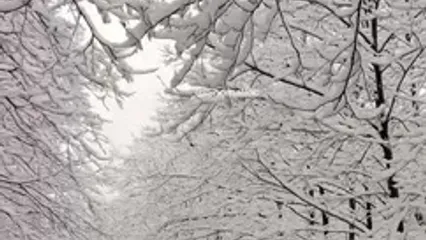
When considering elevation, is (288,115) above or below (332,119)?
above

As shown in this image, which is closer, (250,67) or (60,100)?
(250,67)

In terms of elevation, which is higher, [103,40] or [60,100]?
[60,100]

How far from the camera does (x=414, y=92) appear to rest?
5.62m

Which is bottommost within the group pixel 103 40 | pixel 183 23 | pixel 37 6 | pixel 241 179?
pixel 183 23

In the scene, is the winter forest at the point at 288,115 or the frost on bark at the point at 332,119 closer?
the winter forest at the point at 288,115

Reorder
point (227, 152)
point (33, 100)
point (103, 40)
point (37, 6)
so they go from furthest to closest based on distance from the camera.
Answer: point (227, 152)
point (33, 100)
point (37, 6)
point (103, 40)

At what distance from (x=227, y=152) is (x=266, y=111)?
69 cm

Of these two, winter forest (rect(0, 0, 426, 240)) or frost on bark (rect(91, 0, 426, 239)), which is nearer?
winter forest (rect(0, 0, 426, 240))

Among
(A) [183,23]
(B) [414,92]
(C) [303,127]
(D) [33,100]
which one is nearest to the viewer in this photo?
(A) [183,23]

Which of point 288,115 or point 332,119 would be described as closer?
point 332,119

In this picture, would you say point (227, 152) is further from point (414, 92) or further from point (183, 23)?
point (183, 23)

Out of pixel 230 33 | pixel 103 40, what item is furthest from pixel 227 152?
pixel 230 33

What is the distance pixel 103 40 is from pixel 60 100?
2762mm

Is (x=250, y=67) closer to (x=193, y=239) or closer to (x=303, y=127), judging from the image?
(x=303, y=127)
